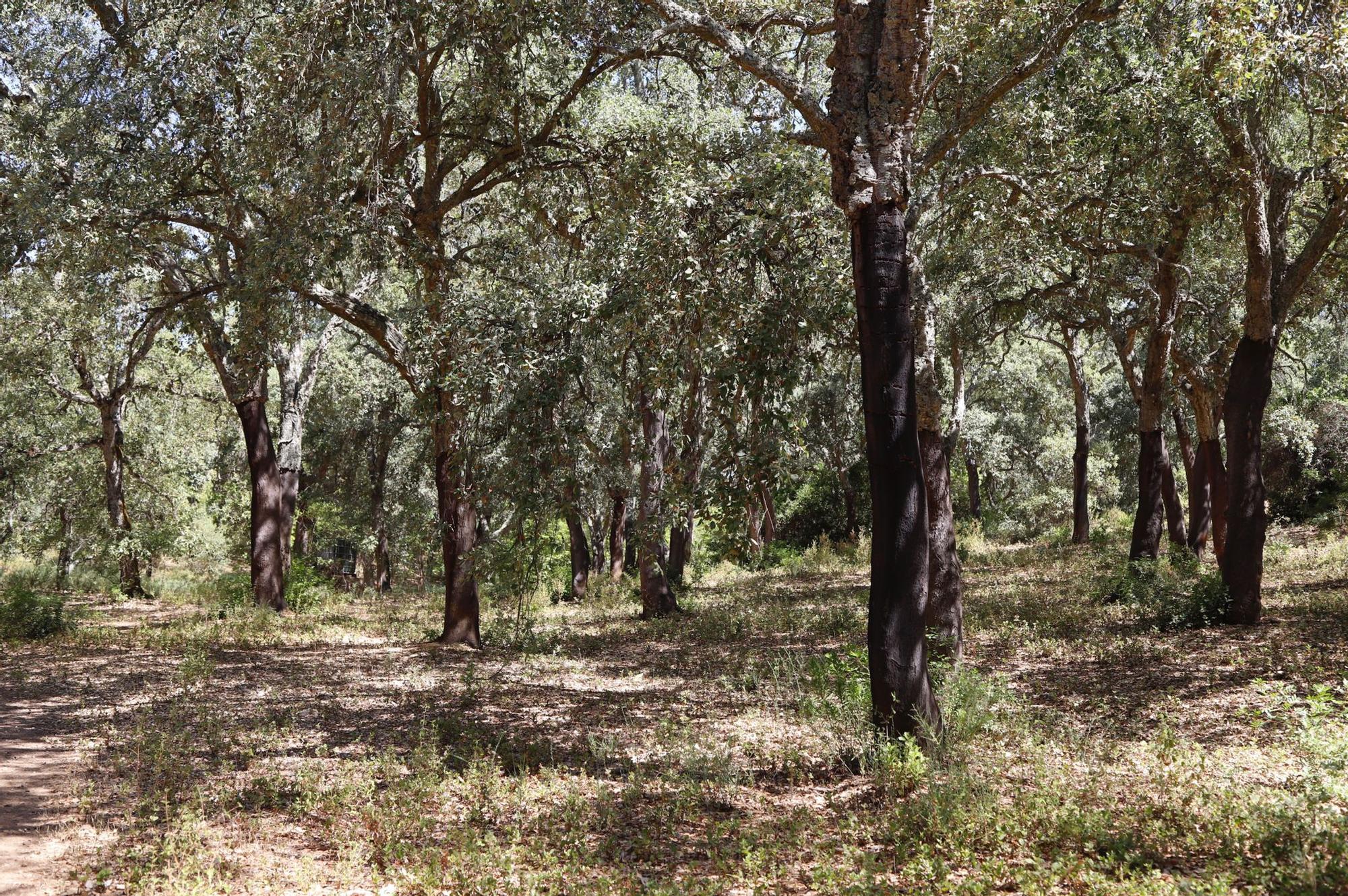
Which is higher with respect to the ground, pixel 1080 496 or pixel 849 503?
pixel 1080 496

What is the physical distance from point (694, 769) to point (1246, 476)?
8.38 meters

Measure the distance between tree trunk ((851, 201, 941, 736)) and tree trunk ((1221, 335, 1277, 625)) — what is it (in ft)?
22.0

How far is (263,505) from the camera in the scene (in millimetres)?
17906

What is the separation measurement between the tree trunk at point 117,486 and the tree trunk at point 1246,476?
21919 millimetres

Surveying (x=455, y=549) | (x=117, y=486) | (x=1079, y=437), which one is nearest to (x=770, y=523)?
(x=1079, y=437)

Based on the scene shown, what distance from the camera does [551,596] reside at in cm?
2269

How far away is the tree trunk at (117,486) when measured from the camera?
21.9 m

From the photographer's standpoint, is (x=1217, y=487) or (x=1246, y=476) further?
(x=1217, y=487)

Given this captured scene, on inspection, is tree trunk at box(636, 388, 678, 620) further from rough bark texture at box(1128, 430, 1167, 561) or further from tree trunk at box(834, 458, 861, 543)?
tree trunk at box(834, 458, 861, 543)

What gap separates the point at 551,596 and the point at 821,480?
1680cm

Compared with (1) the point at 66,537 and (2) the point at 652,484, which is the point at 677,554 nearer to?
(2) the point at 652,484

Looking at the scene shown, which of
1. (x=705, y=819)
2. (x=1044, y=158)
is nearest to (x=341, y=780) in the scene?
(x=705, y=819)

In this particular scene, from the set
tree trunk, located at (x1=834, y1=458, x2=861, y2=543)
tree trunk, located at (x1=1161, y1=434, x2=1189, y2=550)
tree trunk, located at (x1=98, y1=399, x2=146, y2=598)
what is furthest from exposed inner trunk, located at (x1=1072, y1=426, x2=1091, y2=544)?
tree trunk, located at (x1=98, y1=399, x2=146, y2=598)

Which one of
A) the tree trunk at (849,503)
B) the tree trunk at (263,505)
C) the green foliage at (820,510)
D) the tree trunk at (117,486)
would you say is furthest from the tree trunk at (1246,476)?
the green foliage at (820,510)
